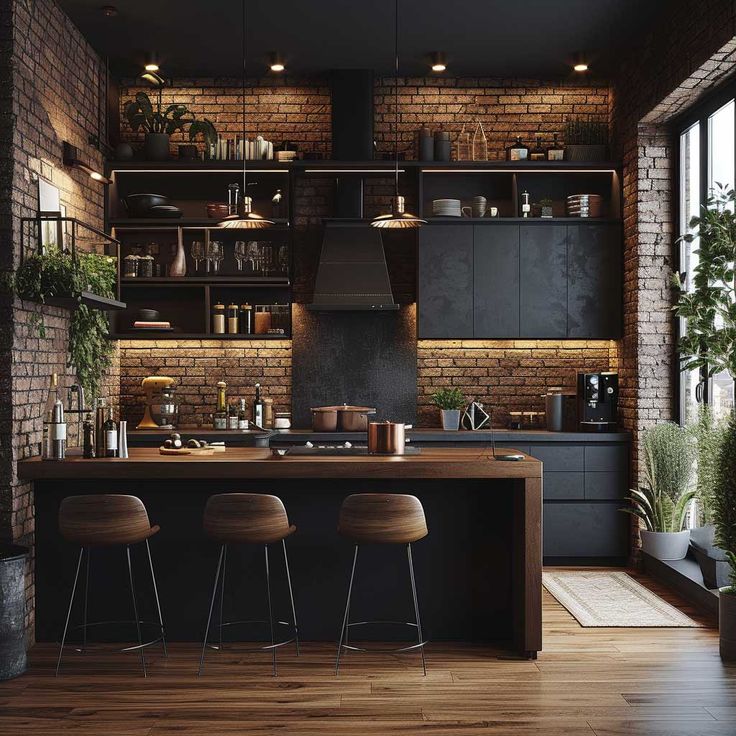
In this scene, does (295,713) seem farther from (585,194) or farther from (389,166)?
(585,194)

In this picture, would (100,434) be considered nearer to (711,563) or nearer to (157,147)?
(157,147)

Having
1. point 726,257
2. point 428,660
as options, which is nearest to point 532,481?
point 428,660

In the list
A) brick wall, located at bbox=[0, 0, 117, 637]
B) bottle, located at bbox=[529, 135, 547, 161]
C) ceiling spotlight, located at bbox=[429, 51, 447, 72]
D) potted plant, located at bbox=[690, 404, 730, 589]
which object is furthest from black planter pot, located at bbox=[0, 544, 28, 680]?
bottle, located at bbox=[529, 135, 547, 161]

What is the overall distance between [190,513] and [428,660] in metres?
1.58

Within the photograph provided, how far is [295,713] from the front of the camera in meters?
3.97

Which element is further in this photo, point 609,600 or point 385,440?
point 609,600

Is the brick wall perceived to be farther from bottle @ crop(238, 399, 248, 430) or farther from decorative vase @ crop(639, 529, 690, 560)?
decorative vase @ crop(639, 529, 690, 560)

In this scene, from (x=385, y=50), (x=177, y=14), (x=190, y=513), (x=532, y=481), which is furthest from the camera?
(x=385, y=50)

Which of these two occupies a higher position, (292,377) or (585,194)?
(585,194)

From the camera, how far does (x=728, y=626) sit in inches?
185

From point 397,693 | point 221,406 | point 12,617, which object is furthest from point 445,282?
point 12,617

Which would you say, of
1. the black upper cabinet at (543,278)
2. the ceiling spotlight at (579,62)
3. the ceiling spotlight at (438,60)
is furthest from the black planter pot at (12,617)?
the ceiling spotlight at (579,62)

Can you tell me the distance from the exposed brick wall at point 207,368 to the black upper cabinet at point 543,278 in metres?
2.13

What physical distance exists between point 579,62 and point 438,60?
1133 millimetres
